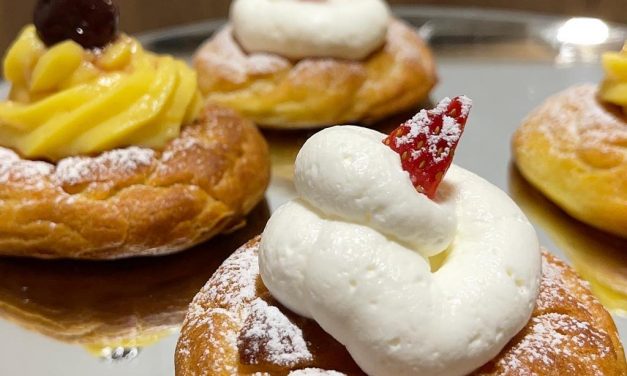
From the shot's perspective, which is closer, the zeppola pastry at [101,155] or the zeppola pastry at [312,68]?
the zeppola pastry at [101,155]

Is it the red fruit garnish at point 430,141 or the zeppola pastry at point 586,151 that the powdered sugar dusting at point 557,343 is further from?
the zeppola pastry at point 586,151

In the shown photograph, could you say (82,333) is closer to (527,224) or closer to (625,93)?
(527,224)

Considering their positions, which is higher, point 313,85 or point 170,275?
point 313,85

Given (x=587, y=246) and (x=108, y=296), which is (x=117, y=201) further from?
(x=587, y=246)

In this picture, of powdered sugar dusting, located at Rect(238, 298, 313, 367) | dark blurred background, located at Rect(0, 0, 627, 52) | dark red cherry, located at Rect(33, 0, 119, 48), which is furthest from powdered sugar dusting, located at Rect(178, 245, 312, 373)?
dark blurred background, located at Rect(0, 0, 627, 52)

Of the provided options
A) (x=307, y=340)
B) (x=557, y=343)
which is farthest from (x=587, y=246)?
(x=307, y=340)

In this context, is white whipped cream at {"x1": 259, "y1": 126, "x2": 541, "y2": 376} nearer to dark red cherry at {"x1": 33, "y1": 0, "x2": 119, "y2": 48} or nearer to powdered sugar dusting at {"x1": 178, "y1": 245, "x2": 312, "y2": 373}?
powdered sugar dusting at {"x1": 178, "y1": 245, "x2": 312, "y2": 373}

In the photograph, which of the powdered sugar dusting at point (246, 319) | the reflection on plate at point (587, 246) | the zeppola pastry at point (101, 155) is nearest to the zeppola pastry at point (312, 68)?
the zeppola pastry at point (101, 155)
